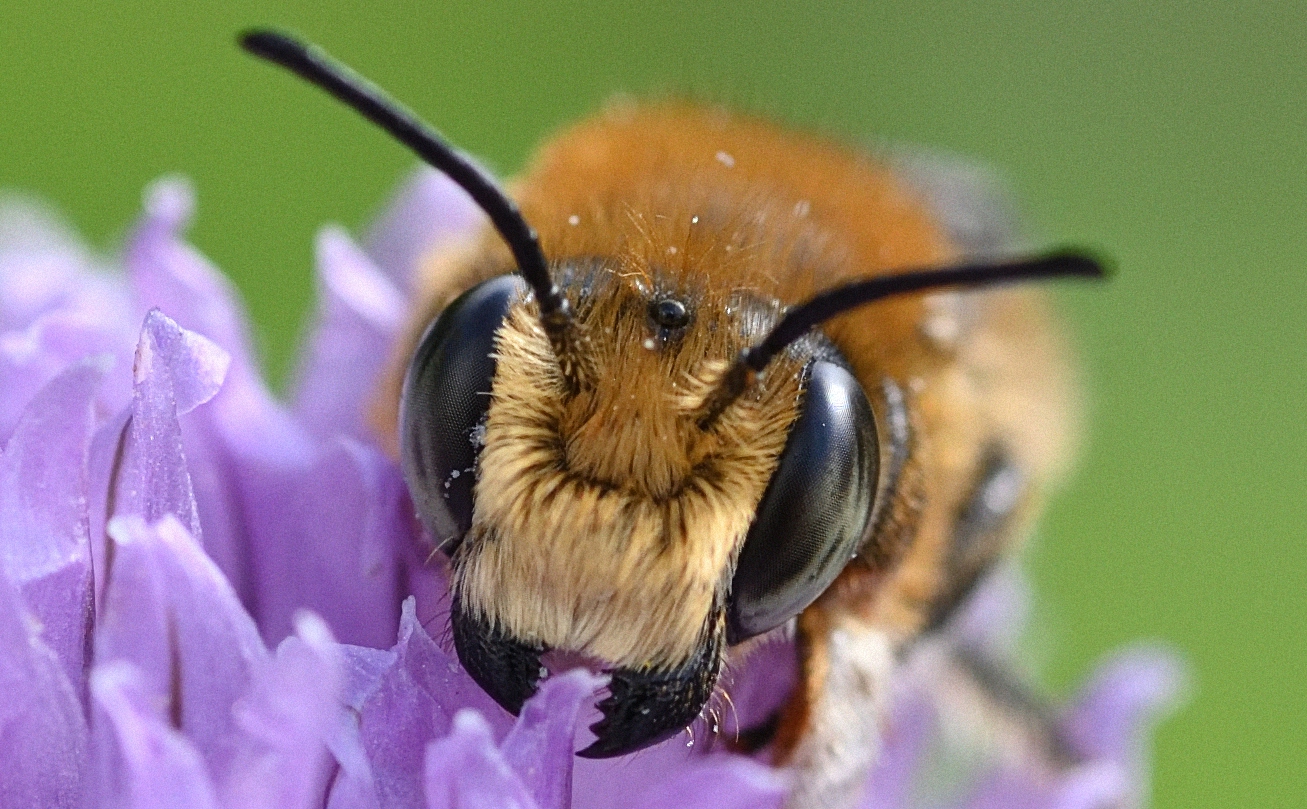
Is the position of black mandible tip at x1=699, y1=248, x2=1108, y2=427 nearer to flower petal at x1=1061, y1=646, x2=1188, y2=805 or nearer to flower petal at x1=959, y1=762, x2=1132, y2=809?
flower petal at x1=959, y1=762, x2=1132, y2=809

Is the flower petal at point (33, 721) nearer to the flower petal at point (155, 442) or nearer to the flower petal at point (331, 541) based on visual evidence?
the flower petal at point (155, 442)

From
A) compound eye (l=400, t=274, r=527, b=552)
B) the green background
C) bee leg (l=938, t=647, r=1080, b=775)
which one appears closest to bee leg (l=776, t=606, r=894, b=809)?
compound eye (l=400, t=274, r=527, b=552)

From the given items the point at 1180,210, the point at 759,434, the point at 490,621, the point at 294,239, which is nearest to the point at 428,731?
the point at 490,621

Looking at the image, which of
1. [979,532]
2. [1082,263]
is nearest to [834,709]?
[979,532]

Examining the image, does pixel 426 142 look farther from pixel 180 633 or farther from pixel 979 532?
pixel 979 532

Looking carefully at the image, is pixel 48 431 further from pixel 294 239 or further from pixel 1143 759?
pixel 294 239

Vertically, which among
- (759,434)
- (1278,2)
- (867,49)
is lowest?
(759,434)

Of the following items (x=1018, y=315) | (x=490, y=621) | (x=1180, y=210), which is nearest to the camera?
(x=490, y=621)
